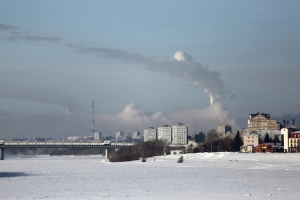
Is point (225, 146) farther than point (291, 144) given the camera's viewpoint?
Yes

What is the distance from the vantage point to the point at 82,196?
144 feet

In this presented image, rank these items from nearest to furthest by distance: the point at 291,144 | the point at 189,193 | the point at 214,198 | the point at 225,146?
1. the point at 214,198
2. the point at 189,193
3. the point at 291,144
4. the point at 225,146

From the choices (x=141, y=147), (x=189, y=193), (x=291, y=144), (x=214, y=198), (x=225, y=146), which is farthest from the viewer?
(x=141, y=147)

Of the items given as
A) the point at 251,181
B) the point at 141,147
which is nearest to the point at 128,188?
the point at 251,181

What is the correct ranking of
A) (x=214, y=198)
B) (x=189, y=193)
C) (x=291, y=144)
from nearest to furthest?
(x=214, y=198), (x=189, y=193), (x=291, y=144)

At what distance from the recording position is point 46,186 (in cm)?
5319

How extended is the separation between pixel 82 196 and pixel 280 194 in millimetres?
13704

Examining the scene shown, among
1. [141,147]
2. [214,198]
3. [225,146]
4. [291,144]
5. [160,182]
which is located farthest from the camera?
[141,147]

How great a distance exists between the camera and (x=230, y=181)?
58.1 m

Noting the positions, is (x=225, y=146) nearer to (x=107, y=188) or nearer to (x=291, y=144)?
(x=291, y=144)

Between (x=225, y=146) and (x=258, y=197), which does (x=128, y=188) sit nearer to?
(x=258, y=197)

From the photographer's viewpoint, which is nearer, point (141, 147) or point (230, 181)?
point (230, 181)

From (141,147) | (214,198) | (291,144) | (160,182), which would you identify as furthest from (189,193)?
(141,147)

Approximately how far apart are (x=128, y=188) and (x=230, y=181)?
468 inches
